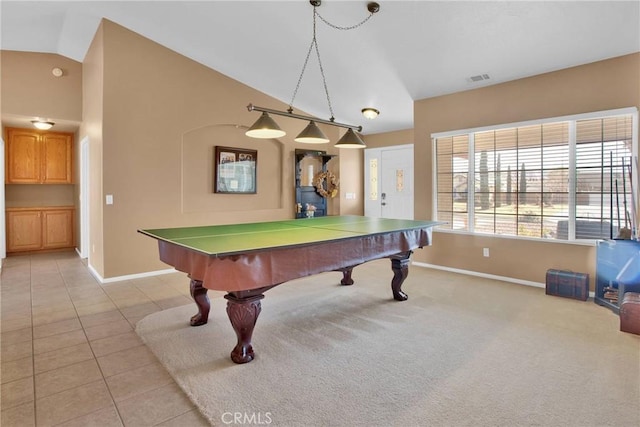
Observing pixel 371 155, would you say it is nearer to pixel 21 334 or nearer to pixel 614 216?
pixel 614 216

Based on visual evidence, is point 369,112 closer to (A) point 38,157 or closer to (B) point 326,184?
(B) point 326,184

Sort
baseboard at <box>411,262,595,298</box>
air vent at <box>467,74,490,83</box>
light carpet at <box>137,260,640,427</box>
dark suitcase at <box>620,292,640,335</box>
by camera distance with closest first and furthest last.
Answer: light carpet at <box>137,260,640,427</box>, dark suitcase at <box>620,292,640,335</box>, baseboard at <box>411,262,595,298</box>, air vent at <box>467,74,490,83</box>

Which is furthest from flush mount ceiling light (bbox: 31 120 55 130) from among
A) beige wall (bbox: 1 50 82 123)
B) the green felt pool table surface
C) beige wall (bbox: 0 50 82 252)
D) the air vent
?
the air vent

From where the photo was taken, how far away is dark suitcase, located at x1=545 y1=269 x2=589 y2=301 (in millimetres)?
3723

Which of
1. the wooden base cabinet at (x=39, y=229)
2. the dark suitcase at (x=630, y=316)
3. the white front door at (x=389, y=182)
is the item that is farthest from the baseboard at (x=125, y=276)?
the dark suitcase at (x=630, y=316)

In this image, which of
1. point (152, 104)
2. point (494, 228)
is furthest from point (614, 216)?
point (152, 104)

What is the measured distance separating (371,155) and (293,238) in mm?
5724

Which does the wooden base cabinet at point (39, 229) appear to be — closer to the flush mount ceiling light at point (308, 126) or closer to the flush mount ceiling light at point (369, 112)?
the flush mount ceiling light at point (308, 126)

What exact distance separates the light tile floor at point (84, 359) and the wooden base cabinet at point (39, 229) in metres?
2.35

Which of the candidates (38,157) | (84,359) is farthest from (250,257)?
(38,157)

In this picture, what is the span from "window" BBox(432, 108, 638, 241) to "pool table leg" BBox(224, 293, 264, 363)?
3639mm

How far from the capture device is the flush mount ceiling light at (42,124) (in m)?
5.56

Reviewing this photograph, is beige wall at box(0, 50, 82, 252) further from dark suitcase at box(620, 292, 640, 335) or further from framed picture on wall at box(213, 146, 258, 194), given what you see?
dark suitcase at box(620, 292, 640, 335)

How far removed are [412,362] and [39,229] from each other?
23.7 feet
